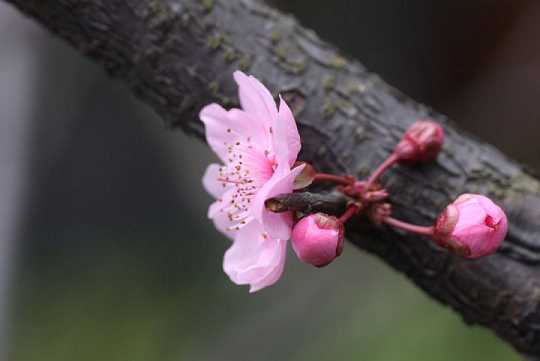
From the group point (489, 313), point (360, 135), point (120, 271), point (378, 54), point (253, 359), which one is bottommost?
point (120, 271)

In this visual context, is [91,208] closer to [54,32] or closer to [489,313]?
[54,32]

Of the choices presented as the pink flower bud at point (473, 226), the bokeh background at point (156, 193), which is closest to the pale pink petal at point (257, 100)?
the pink flower bud at point (473, 226)

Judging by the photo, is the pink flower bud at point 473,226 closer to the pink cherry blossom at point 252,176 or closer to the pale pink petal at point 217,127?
the pink cherry blossom at point 252,176

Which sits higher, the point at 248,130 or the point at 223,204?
the point at 248,130

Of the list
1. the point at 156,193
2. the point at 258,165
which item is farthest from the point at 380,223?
the point at 156,193

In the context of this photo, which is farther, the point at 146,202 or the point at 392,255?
A: the point at 146,202

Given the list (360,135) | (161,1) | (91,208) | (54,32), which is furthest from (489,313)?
(91,208)

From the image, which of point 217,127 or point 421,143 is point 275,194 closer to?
point 217,127
